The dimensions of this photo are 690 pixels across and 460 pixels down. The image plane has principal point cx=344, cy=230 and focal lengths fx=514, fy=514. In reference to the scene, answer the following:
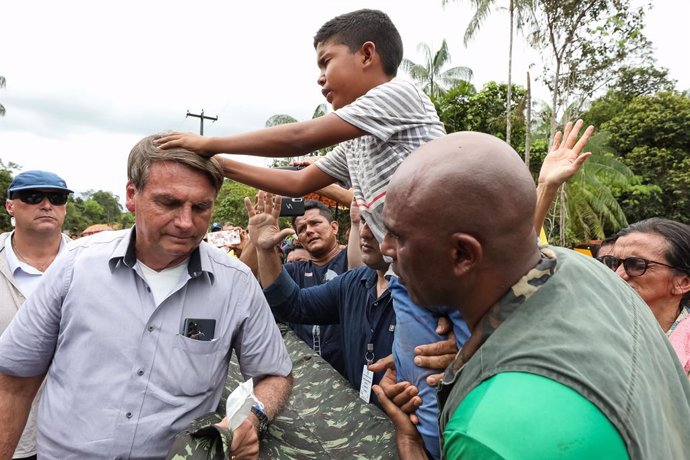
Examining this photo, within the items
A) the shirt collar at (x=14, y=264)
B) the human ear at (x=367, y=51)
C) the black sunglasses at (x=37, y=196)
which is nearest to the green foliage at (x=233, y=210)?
the black sunglasses at (x=37, y=196)

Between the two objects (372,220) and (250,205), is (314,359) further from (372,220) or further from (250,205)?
(372,220)

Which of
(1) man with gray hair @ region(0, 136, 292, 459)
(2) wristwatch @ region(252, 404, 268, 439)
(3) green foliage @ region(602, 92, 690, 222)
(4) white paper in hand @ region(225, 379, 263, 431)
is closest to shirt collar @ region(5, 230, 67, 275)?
(1) man with gray hair @ region(0, 136, 292, 459)

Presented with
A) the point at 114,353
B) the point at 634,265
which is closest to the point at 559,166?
the point at 634,265

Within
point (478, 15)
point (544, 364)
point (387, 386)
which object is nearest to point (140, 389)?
point (387, 386)

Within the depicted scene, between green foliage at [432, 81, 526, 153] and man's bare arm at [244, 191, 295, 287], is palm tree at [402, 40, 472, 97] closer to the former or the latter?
green foliage at [432, 81, 526, 153]

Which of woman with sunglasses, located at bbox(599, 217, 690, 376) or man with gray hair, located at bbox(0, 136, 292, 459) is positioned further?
woman with sunglasses, located at bbox(599, 217, 690, 376)

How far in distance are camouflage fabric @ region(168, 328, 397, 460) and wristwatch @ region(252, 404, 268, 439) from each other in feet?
0.12

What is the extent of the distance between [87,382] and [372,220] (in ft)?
4.38

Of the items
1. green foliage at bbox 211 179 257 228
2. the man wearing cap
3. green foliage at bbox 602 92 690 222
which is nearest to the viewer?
the man wearing cap

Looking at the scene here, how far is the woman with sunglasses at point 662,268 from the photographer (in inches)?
115

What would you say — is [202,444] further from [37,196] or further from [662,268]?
[37,196]

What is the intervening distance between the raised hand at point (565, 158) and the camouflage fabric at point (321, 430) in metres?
1.52

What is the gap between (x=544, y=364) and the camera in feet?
3.27

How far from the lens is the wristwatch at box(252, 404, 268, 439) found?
215 centimetres
